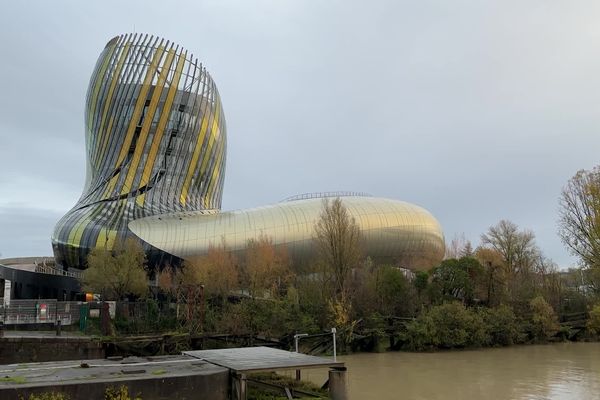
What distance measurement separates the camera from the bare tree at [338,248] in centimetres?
3238

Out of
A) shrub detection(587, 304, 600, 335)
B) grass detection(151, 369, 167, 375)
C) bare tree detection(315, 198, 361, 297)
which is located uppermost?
bare tree detection(315, 198, 361, 297)

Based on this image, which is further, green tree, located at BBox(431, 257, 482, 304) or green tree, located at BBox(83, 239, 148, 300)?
green tree, located at BBox(83, 239, 148, 300)

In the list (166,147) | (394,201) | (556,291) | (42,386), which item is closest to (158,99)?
(166,147)

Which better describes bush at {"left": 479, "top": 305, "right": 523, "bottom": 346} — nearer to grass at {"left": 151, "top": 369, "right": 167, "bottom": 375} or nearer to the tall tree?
the tall tree

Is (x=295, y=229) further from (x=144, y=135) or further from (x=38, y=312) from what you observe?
(x=38, y=312)

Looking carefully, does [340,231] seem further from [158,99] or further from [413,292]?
[158,99]

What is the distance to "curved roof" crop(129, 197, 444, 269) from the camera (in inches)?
1880

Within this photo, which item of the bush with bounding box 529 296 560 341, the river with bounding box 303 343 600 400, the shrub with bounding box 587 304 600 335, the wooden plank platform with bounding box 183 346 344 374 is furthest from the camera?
the shrub with bounding box 587 304 600 335

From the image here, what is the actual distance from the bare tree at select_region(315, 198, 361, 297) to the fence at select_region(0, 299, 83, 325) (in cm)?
1482

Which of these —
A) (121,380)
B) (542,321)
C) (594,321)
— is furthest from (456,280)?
(121,380)

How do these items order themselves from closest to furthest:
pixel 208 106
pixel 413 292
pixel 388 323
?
1. pixel 388 323
2. pixel 413 292
3. pixel 208 106

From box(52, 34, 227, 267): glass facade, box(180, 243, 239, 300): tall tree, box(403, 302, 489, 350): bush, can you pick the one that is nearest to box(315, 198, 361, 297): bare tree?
box(403, 302, 489, 350): bush

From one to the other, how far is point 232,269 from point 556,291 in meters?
22.9

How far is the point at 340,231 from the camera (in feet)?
110
